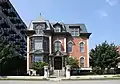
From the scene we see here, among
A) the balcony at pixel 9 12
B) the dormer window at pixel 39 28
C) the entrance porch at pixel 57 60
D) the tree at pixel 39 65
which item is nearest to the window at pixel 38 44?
the dormer window at pixel 39 28

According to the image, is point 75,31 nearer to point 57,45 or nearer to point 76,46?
point 76,46

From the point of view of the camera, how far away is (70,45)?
51719mm

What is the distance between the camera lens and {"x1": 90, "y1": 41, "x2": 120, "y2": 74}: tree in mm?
43719

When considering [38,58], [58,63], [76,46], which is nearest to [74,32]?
[76,46]

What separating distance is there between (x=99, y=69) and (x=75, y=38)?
31.5ft

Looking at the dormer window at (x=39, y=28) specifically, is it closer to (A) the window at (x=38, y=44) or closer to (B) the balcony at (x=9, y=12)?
(A) the window at (x=38, y=44)

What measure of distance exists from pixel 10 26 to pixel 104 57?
3253 cm

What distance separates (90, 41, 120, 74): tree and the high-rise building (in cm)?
2112

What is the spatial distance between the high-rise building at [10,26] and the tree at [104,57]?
2112 cm

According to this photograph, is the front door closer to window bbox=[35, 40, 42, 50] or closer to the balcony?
window bbox=[35, 40, 42, 50]

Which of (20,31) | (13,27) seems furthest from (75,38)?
(20,31)

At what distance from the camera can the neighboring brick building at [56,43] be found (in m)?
49.3

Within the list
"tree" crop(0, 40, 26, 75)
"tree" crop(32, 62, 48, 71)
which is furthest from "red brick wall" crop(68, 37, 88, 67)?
"tree" crop(0, 40, 26, 75)

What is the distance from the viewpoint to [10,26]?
68438mm
